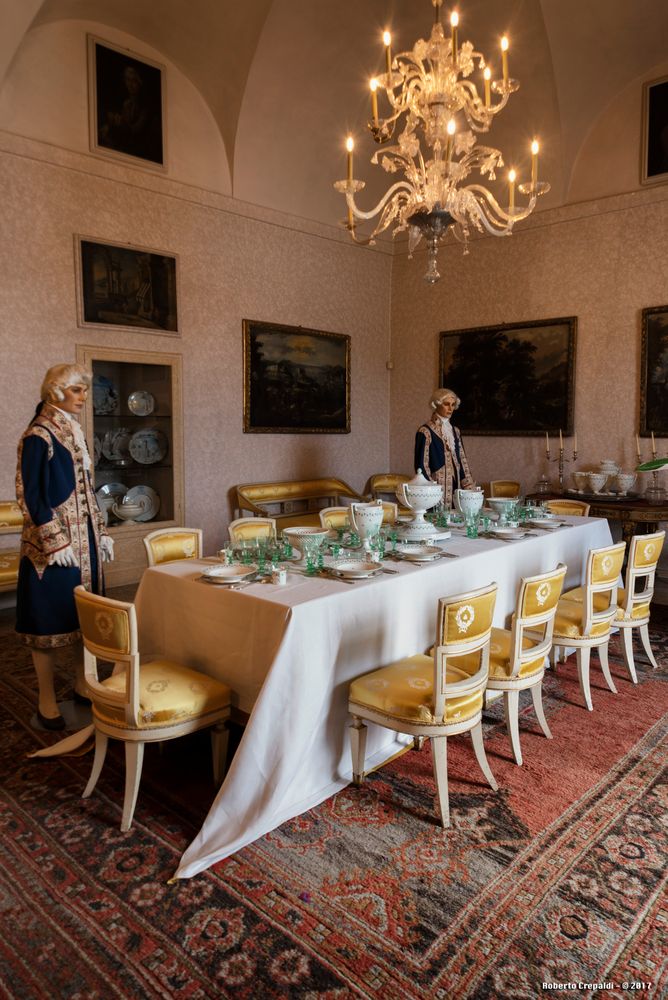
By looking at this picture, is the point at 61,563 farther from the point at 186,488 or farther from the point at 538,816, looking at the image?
the point at 186,488

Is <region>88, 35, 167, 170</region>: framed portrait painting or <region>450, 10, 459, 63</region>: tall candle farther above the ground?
<region>88, 35, 167, 170</region>: framed portrait painting

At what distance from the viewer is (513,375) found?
877 centimetres

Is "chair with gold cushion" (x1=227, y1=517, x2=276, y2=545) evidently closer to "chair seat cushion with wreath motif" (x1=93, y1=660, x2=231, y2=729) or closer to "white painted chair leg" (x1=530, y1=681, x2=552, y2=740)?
"chair seat cushion with wreath motif" (x1=93, y1=660, x2=231, y2=729)

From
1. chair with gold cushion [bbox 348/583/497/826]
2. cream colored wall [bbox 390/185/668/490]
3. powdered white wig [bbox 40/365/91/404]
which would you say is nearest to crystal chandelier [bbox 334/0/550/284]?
powdered white wig [bbox 40/365/91/404]

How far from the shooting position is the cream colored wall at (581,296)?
7.62m

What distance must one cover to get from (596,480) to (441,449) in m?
2.15

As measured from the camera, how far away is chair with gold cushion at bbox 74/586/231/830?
2.81m

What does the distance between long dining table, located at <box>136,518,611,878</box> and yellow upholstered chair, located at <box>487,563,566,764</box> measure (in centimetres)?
44

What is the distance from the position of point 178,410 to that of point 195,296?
4.29ft

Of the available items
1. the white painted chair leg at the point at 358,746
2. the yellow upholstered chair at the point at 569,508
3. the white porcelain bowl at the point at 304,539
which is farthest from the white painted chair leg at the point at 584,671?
the yellow upholstered chair at the point at 569,508

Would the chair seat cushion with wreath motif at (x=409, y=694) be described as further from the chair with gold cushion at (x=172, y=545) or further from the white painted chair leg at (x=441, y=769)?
the chair with gold cushion at (x=172, y=545)

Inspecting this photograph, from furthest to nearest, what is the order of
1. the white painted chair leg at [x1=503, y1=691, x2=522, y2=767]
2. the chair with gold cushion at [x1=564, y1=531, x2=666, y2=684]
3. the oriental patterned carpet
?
the chair with gold cushion at [x1=564, y1=531, x2=666, y2=684], the white painted chair leg at [x1=503, y1=691, x2=522, y2=767], the oriental patterned carpet

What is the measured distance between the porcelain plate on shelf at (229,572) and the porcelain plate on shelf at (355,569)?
435mm

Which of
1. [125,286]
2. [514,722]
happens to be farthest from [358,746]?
[125,286]
